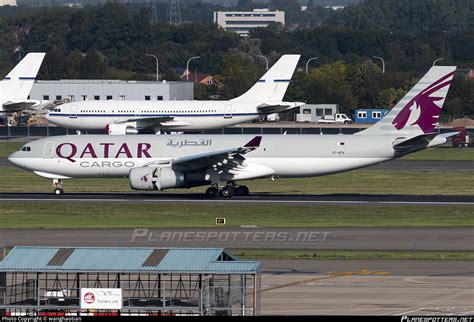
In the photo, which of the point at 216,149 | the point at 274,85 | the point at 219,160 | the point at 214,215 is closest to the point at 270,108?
the point at 274,85

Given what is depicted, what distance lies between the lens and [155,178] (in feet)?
215

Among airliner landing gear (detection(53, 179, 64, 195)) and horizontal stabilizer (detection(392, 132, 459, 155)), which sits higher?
horizontal stabilizer (detection(392, 132, 459, 155))

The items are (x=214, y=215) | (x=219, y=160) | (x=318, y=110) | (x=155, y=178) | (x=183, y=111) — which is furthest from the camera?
(x=318, y=110)

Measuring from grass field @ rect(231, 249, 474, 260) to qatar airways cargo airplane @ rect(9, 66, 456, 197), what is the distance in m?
19.6

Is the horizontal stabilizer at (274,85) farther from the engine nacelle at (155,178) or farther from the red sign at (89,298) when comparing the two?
the red sign at (89,298)

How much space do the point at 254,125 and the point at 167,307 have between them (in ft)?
359

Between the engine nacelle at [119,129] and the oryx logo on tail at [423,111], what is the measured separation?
3885 cm

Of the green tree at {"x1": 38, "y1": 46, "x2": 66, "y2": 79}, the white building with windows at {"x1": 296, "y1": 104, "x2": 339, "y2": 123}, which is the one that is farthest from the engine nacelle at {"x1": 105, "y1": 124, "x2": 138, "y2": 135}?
the green tree at {"x1": 38, "y1": 46, "x2": 66, "y2": 79}

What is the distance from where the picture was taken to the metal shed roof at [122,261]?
102 ft

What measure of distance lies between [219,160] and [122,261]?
34.5 meters

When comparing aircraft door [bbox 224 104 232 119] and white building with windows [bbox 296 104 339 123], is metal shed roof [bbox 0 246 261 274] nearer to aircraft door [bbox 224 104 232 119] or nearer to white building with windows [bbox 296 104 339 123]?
aircraft door [bbox 224 104 232 119]

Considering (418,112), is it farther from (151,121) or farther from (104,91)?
(104,91)

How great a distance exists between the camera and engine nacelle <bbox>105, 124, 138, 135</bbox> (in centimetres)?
10319

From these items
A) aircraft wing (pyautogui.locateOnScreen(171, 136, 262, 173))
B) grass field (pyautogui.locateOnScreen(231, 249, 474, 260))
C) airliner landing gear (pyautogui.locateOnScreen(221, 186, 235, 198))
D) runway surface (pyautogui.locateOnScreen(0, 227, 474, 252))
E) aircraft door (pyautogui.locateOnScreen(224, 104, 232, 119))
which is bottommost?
grass field (pyautogui.locateOnScreen(231, 249, 474, 260))
